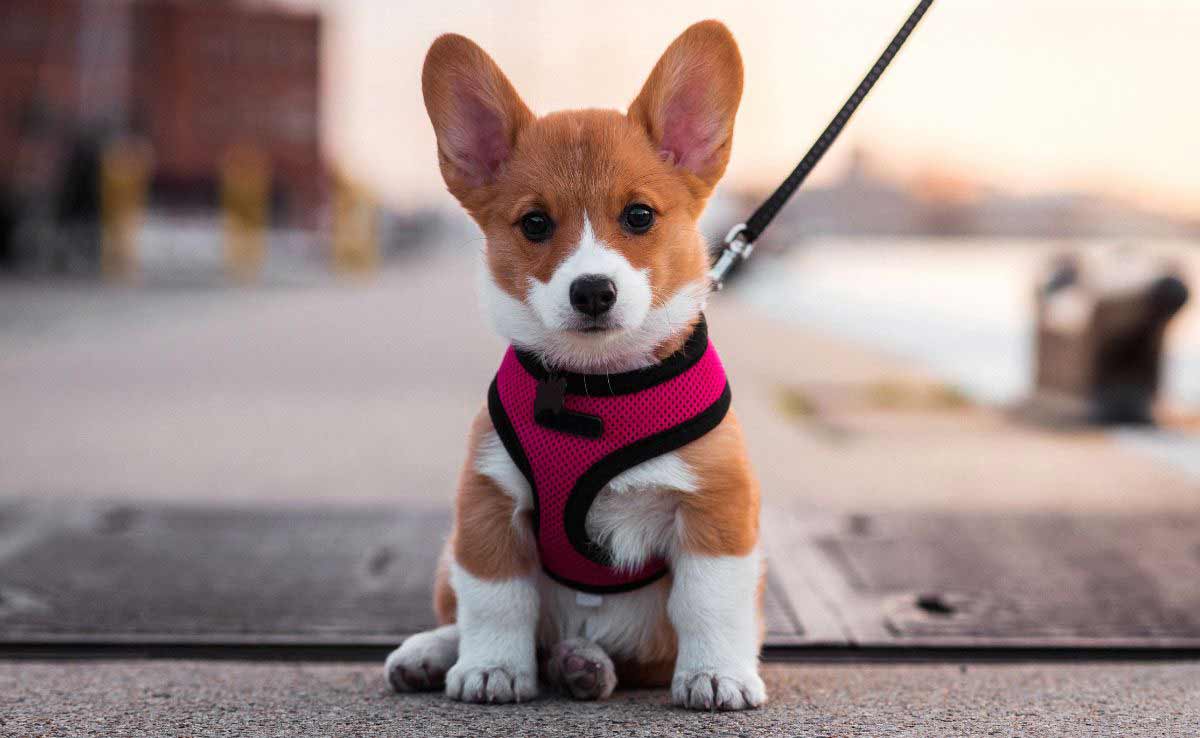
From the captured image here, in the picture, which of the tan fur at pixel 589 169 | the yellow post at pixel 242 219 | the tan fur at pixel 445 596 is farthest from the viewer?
the yellow post at pixel 242 219

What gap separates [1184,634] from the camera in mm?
3383

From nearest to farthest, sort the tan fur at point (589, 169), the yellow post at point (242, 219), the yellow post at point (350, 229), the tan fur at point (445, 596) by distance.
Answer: the tan fur at point (589, 169) → the tan fur at point (445, 596) → the yellow post at point (242, 219) → the yellow post at point (350, 229)

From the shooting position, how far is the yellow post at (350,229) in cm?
2438

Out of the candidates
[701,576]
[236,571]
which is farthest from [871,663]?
[236,571]

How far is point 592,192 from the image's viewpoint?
2.50 metres

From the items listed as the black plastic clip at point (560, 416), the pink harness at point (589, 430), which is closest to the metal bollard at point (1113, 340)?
the pink harness at point (589, 430)

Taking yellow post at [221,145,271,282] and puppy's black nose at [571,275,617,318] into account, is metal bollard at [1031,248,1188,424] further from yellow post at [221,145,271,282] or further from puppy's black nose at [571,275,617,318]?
yellow post at [221,145,271,282]

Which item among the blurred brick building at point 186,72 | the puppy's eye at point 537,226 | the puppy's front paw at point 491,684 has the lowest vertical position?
the puppy's front paw at point 491,684

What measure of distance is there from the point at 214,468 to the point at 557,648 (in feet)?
11.0

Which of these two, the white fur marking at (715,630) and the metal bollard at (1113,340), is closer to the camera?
the white fur marking at (715,630)

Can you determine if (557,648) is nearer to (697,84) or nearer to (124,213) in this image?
(697,84)

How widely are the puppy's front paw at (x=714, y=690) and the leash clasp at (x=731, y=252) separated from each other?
87cm

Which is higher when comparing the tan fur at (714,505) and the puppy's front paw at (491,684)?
the tan fur at (714,505)

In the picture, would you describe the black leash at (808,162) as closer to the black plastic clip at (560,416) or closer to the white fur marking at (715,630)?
the black plastic clip at (560,416)
